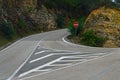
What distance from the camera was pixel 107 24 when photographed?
110ft

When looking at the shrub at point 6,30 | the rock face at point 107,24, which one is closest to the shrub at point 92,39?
the rock face at point 107,24

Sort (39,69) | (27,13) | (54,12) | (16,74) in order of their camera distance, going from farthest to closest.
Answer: (54,12) → (27,13) → (39,69) → (16,74)

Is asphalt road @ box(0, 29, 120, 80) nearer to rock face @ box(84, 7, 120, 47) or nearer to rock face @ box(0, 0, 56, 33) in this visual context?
rock face @ box(84, 7, 120, 47)

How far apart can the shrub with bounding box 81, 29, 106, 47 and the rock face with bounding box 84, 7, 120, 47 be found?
59cm

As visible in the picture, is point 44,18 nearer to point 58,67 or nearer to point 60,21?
point 60,21

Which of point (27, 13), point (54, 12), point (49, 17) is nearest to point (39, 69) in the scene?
point (27, 13)

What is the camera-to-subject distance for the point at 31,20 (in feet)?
151

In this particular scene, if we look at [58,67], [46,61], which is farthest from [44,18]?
[58,67]

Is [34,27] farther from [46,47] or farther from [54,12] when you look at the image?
[46,47]

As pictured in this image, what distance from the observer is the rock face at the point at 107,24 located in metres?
31.9

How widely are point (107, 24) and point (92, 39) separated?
10.5 ft

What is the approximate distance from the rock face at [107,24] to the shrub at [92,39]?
59cm

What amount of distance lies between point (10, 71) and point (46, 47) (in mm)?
11950

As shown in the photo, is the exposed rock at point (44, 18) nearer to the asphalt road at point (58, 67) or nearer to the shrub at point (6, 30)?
the shrub at point (6, 30)
